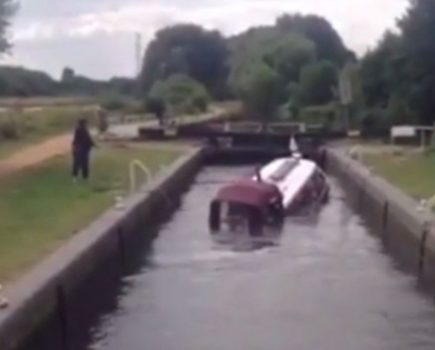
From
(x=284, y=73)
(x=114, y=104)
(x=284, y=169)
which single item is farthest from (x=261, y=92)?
(x=284, y=169)

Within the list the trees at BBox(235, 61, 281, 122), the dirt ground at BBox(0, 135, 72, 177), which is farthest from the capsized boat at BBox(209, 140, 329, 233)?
the trees at BBox(235, 61, 281, 122)

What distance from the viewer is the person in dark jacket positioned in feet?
128

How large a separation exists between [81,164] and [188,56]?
96.0 m

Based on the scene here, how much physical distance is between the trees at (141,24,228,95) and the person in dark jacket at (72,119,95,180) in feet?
290

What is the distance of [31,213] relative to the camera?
3059cm

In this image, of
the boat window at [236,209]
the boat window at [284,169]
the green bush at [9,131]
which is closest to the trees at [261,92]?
the green bush at [9,131]

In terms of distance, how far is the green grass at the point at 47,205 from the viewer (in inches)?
970

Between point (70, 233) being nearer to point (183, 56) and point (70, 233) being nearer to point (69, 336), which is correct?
point (69, 336)

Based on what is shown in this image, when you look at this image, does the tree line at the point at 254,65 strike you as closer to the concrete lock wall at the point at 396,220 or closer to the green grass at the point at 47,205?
the green grass at the point at 47,205

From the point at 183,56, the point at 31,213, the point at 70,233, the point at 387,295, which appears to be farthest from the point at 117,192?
the point at 183,56

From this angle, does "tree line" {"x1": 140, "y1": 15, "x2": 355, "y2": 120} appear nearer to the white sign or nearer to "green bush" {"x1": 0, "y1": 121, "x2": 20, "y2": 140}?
the white sign

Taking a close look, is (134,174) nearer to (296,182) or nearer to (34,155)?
(296,182)

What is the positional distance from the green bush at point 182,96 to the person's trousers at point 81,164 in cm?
5420

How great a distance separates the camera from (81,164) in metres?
40.0
